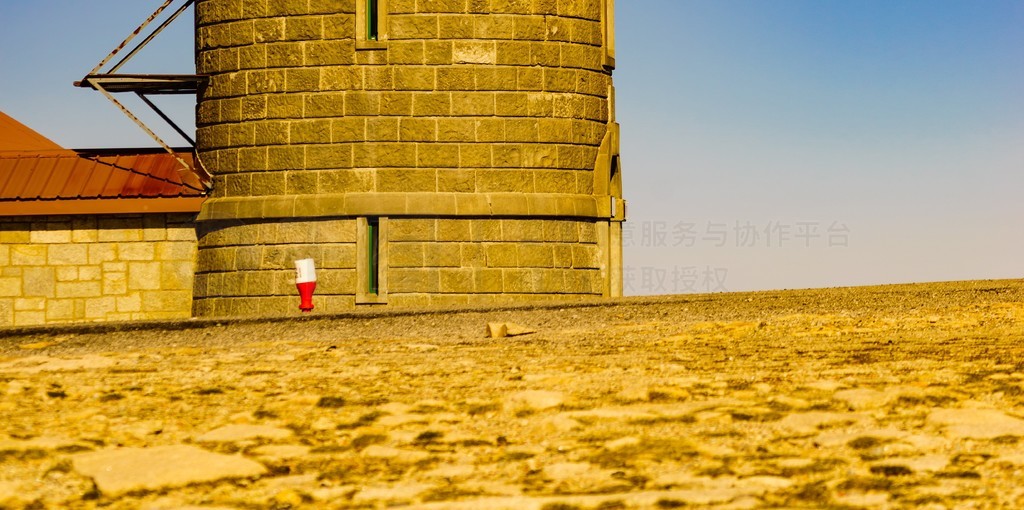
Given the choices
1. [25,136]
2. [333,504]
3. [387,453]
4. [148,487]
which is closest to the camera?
[333,504]

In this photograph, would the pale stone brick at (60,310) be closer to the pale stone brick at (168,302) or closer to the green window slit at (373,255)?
the pale stone brick at (168,302)

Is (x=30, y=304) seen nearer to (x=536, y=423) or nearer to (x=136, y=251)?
(x=136, y=251)

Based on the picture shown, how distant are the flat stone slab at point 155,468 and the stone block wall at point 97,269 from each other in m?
12.6

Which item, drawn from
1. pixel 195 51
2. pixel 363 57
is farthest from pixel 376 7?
pixel 195 51

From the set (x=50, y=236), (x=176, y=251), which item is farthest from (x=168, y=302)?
(x=50, y=236)

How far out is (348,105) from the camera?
51.3 ft

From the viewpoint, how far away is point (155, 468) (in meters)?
4.19

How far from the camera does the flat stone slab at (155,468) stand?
13.3 ft

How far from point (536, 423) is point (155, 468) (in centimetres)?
154

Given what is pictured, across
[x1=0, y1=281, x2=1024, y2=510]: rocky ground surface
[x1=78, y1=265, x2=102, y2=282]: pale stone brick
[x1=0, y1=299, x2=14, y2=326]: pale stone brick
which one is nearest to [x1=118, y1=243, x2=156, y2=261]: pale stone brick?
[x1=78, y1=265, x2=102, y2=282]: pale stone brick

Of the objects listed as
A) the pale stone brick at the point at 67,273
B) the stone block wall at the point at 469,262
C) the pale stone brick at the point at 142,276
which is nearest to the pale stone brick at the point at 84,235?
the pale stone brick at the point at 67,273

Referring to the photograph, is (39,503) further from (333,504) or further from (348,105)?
(348,105)

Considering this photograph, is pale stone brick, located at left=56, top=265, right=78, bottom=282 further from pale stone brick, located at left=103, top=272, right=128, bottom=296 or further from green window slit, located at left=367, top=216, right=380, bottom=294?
green window slit, located at left=367, top=216, right=380, bottom=294

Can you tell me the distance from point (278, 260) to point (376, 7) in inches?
150
